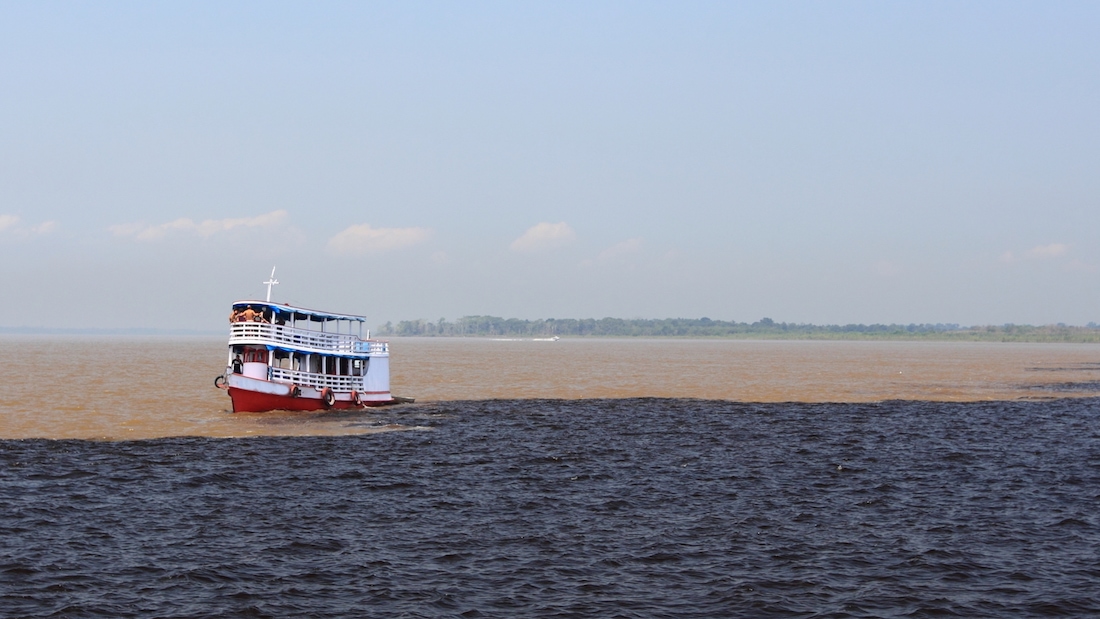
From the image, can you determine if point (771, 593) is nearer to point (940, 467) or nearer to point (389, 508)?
point (389, 508)

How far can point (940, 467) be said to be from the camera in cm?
3102

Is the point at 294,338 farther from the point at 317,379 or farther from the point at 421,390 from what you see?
the point at 421,390

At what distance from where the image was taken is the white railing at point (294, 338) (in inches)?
1849

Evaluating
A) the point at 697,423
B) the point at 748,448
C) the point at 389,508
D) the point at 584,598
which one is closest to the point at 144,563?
the point at 389,508

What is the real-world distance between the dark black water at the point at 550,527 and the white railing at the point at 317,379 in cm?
1172

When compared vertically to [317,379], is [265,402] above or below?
below

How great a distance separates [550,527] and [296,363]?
31.0 metres

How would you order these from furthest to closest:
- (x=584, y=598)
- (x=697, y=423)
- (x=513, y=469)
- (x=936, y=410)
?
1. (x=936, y=410)
2. (x=697, y=423)
3. (x=513, y=469)
4. (x=584, y=598)

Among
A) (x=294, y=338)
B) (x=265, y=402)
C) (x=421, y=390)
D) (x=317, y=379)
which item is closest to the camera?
(x=265, y=402)

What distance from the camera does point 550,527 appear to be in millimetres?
21734

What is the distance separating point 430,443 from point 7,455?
14.3m

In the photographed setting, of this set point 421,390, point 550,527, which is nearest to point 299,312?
point 421,390

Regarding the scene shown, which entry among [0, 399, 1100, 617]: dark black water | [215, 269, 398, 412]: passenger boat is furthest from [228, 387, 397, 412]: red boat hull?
[0, 399, 1100, 617]: dark black water

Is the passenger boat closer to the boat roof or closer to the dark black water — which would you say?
the boat roof
